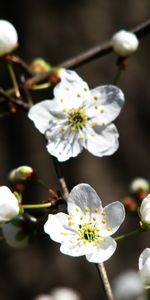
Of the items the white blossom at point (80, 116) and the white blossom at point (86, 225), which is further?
the white blossom at point (80, 116)

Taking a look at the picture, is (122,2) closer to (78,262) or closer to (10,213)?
(78,262)

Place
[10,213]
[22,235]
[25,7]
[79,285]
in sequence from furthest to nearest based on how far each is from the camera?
1. [25,7]
2. [79,285]
3. [22,235]
4. [10,213]

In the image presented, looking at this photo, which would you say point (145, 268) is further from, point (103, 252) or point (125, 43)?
point (125, 43)

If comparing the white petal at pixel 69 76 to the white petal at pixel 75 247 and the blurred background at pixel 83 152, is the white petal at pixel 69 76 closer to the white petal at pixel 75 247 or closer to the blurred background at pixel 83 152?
the white petal at pixel 75 247

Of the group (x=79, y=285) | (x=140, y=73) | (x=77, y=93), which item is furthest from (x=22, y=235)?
(x=140, y=73)

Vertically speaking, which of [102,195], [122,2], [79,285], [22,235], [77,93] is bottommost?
[79,285]

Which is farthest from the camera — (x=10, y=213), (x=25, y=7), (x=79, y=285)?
(x=25, y=7)

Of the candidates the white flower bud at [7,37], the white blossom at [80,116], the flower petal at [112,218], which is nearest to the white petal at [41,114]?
the white blossom at [80,116]
